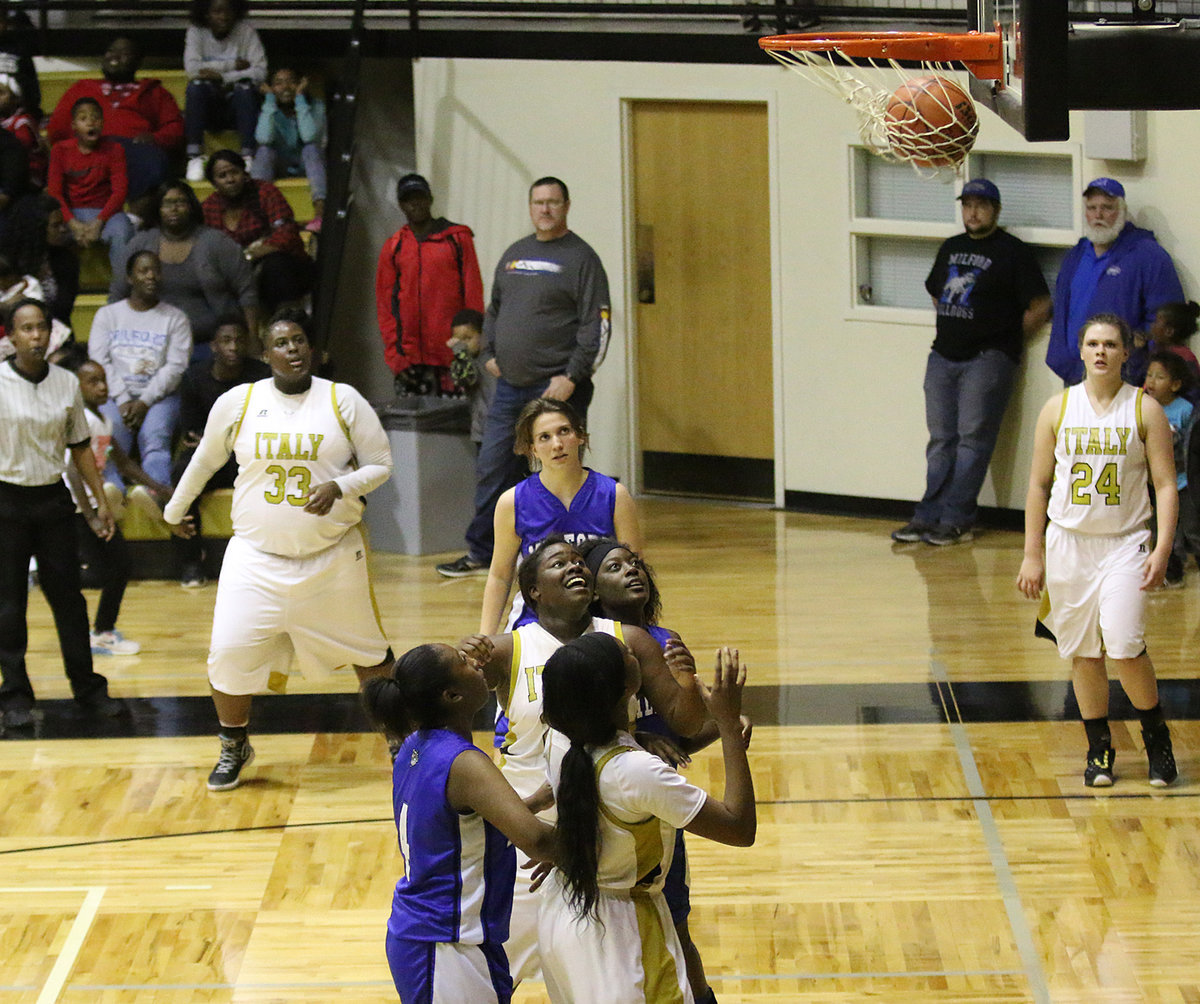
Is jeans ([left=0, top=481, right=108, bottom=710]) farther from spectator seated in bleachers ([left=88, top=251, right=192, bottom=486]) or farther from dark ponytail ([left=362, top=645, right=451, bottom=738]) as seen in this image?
dark ponytail ([left=362, top=645, right=451, bottom=738])

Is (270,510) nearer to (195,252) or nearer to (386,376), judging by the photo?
(195,252)

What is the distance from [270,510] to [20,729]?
166cm

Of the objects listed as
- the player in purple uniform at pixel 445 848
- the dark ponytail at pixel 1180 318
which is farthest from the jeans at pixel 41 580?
the dark ponytail at pixel 1180 318

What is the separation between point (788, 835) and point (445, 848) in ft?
7.66

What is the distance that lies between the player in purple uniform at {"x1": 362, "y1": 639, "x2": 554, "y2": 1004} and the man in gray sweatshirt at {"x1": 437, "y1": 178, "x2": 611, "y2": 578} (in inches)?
206

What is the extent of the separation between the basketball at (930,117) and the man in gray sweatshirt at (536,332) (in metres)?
3.72

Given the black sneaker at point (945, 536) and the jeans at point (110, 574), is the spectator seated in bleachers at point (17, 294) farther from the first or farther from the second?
the black sneaker at point (945, 536)

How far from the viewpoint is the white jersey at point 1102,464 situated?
562 centimetres

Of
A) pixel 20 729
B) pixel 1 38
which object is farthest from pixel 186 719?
pixel 1 38

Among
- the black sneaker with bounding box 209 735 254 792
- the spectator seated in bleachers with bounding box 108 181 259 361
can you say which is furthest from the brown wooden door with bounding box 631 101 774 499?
the black sneaker with bounding box 209 735 254 792

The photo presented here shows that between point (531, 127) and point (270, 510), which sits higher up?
point (531, 127)

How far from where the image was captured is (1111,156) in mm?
8859

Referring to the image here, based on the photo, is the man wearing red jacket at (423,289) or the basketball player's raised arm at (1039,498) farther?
the man wearing red jacket at (423,289)

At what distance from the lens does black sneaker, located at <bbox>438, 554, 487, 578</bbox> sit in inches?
352
